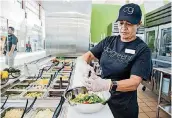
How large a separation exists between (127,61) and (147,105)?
2.83m

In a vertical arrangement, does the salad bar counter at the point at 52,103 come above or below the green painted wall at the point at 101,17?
below

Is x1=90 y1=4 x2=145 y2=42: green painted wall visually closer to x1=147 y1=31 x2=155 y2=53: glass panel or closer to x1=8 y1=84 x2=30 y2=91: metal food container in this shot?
x1=147 y1=31 x2=155 y2=53: glass panel

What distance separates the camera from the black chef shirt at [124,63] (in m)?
1.35

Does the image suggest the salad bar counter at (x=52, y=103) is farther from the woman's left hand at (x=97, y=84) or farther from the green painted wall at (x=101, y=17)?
the green painted wall at (x=101, y=17)

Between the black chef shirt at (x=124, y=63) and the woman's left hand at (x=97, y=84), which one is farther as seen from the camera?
the black chef shirt at (x=124, y=63)

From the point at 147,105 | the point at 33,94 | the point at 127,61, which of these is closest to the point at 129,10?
the point at 127,61

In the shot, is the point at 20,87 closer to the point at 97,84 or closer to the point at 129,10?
the point at 97,84

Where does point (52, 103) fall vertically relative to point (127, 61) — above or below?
below

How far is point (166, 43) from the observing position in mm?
4164

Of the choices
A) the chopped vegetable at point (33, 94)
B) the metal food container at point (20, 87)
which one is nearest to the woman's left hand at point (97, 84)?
the chopped vegetable at point (33, 94)

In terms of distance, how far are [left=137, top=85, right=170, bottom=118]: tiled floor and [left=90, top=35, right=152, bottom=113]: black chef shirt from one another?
202cm

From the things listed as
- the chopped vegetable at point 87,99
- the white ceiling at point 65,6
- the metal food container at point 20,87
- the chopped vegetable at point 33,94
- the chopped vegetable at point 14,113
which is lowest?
the chopped vegetable at point 14,113

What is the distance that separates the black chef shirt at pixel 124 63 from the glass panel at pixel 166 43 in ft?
9.20

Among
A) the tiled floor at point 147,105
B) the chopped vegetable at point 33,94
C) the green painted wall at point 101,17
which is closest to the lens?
the chopped vegetable at point 33,94
